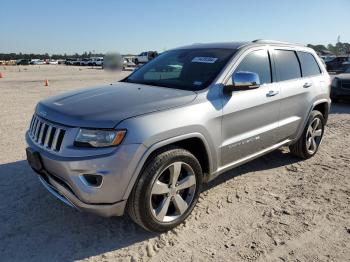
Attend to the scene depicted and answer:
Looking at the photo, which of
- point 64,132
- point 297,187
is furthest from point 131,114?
point 297,187

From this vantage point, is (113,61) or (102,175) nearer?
(102,175)

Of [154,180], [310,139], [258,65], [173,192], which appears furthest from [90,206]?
[310,139]

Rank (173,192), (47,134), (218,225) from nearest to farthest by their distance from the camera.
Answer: (47,134)
(173,192)
(218,225)

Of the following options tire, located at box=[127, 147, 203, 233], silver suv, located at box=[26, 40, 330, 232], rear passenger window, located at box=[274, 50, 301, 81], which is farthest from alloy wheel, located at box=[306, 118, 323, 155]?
tire, located at box=[127, 147, 203, 233]

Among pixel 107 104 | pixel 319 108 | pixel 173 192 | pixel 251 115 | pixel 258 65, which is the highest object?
pixel 258 65

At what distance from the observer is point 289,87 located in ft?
15.7

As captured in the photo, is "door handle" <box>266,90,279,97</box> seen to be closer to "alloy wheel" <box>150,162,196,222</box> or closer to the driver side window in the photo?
the driver side window

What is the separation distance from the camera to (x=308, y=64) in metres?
5.45

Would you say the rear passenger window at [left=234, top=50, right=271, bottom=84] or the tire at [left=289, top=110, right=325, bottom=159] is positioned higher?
the rear passenger window at [left=234, top=50, right=271, bottom=84]

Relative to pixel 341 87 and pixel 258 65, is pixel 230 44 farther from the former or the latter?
pixel 341 87

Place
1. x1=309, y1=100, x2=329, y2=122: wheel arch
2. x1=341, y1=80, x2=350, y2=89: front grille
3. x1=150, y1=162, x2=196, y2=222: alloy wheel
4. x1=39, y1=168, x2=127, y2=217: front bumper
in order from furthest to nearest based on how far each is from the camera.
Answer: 1. x1=341, y1=80, x2=350, y2=89: front grille
2. x1=309, y1=100, x2=329, y2=122: wheel arch
3. x1=150, y1=162, x2=196, y2=222: alloy wheel
4. x1=39, y1=168, x2=127, y2=217: front bumper

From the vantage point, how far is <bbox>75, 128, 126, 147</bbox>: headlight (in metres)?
2.89

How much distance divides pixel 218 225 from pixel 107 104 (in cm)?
A: 167

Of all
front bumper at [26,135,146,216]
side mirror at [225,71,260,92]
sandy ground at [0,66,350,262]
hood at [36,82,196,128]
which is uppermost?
side mirror at [225,71,260,92]
